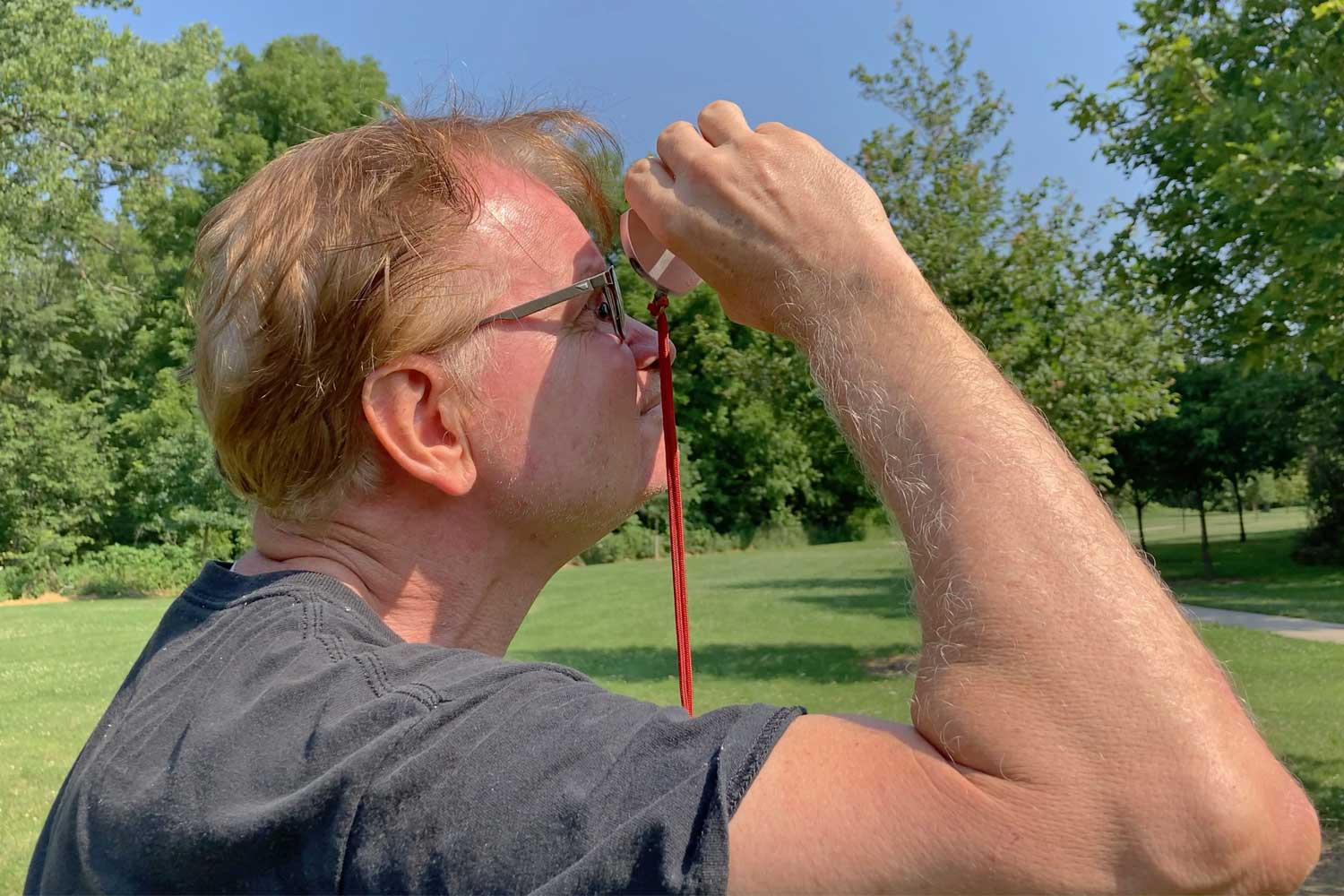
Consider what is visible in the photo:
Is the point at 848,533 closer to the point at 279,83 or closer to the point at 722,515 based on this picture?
the point at 722,515

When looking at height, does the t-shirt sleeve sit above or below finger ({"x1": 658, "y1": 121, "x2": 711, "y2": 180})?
below

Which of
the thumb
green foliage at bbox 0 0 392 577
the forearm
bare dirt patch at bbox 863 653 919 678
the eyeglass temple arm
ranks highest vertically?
green foliage at bbox 0 0 392 577

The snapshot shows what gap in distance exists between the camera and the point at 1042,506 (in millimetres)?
1120

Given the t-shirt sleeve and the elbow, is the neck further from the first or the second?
the elbow

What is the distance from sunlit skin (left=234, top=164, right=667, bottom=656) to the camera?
1481mm

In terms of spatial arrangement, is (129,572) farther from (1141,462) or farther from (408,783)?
(408,783)

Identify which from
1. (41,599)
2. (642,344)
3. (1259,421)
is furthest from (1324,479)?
(41,599)

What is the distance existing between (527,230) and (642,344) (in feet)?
0.82

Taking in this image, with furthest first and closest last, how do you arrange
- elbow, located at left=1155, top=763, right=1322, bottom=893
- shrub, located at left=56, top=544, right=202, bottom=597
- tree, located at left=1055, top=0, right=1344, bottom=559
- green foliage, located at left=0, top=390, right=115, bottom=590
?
1. green foliage, located at left=0, top=390, right=115, bottom=590
2. shrub, located at left=56, top=544, right=202, bottom=597
3. tree, located at left=1055, top=0, right=1344, bottom=559
4. elbow, located at left=1155, top=763, right=1322, bottom=893

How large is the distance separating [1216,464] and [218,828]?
31.9 m

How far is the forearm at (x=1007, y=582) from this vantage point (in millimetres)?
992

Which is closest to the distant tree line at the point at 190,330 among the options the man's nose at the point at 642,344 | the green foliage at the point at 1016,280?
the green foliage at the point at 1016,280

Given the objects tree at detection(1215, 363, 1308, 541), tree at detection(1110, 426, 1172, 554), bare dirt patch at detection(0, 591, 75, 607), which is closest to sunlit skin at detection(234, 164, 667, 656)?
tree at detection(1215, 363, 1308, 541)

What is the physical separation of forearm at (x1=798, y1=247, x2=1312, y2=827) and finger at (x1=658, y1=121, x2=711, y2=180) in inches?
10.6
